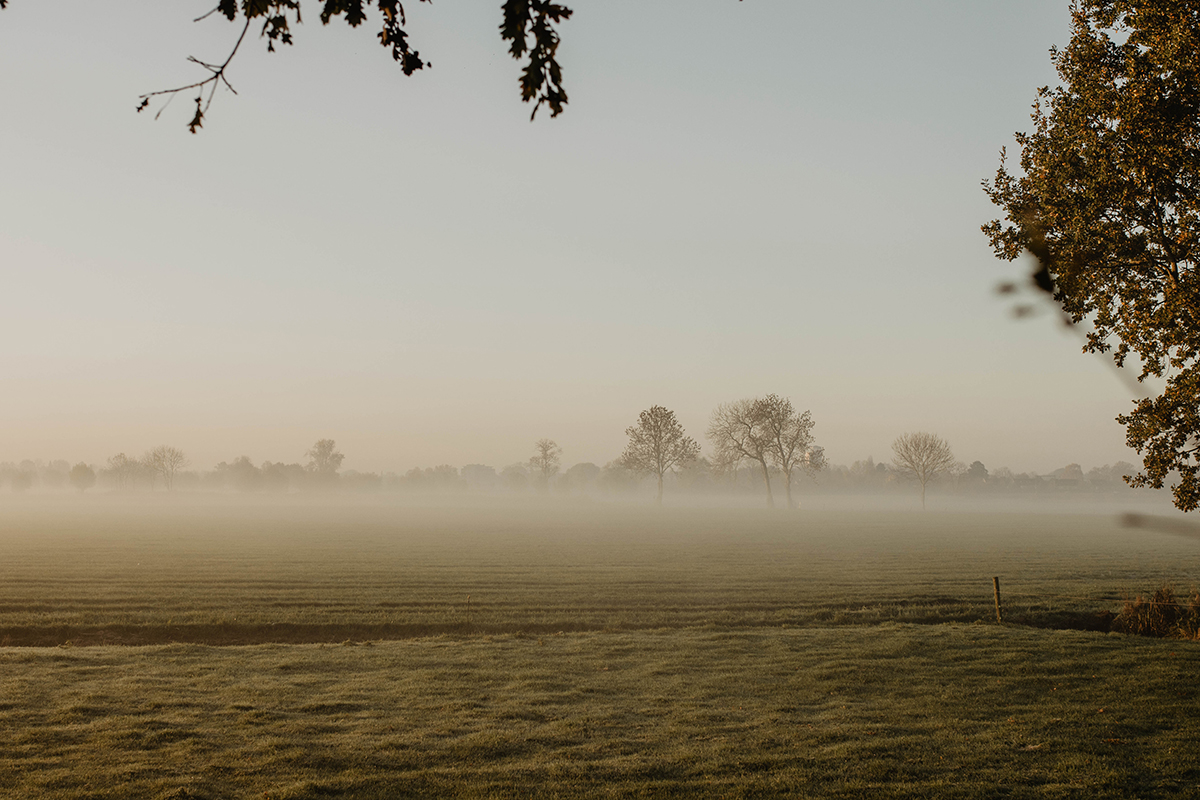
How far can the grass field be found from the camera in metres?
8.55

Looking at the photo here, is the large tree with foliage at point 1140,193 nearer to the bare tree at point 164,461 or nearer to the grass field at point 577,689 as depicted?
the grass field at point 577,689

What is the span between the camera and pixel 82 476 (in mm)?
191750

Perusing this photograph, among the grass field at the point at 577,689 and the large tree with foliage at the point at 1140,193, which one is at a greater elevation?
the large tree with foliage at the point at 1140,193

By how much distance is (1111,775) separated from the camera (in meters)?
8.49

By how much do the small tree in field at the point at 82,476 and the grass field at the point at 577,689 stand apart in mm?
200713

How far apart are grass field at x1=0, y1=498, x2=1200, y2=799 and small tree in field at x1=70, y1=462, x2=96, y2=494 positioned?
20071 cm

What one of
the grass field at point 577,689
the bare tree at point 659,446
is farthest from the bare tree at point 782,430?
the grass field at point 577,689

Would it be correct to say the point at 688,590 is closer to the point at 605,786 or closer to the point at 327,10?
the point at 605,786

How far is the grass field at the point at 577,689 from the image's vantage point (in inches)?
336

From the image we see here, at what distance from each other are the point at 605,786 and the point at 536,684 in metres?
4.89

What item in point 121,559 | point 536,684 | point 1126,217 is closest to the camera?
point 536,684

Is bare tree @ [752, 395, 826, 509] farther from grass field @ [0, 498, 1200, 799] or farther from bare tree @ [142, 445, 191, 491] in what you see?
bare tree @ [142, 445, 191, 491]

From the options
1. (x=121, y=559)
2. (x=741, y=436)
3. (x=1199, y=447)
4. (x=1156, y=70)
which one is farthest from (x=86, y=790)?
(x=741, y=436)

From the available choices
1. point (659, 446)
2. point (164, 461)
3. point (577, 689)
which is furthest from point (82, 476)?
point (577, 689)
